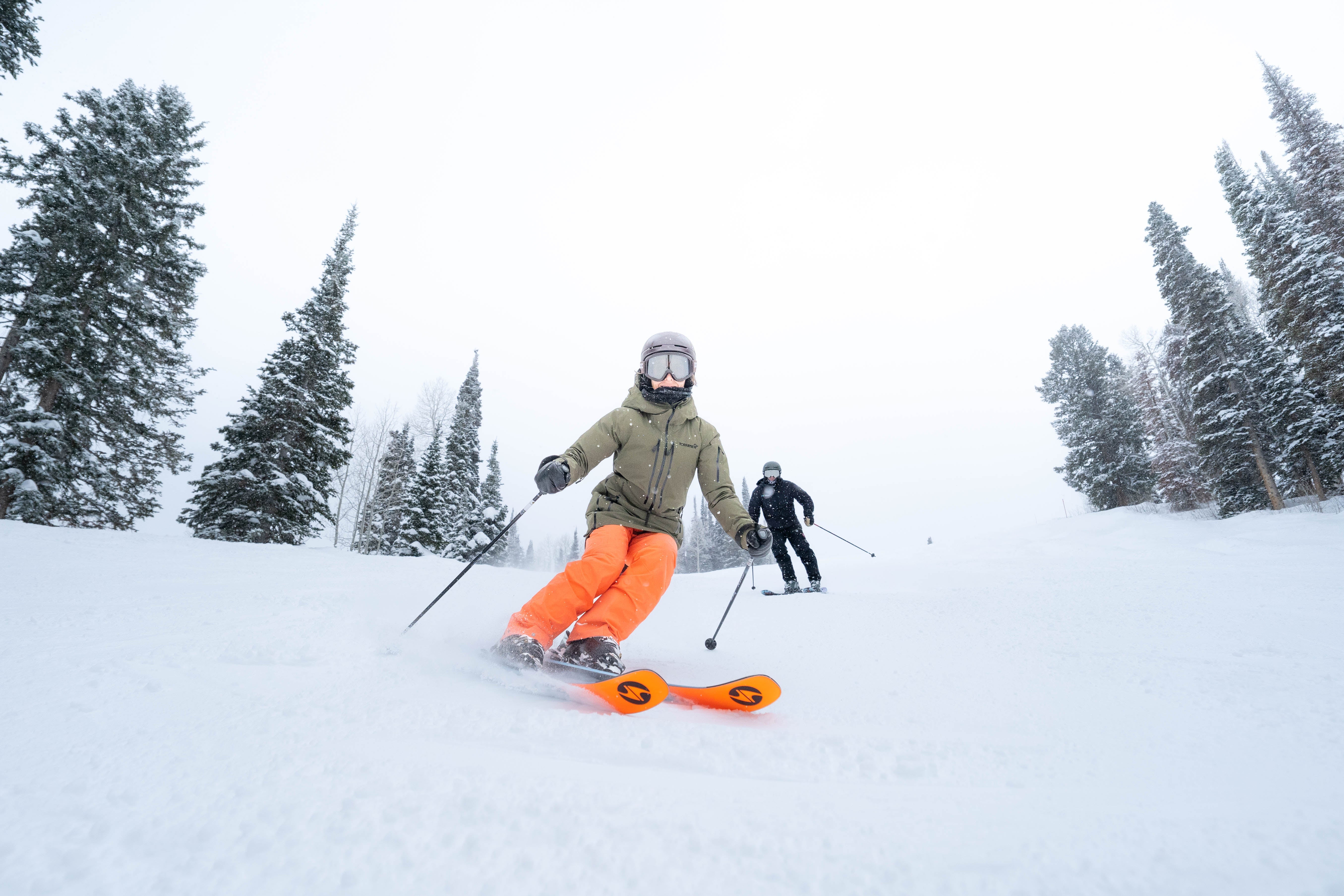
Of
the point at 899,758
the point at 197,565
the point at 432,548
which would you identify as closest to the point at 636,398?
the point at 899,758

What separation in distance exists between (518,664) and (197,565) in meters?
4.24

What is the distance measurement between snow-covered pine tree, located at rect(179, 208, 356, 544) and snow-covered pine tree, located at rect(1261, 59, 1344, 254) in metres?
28.7

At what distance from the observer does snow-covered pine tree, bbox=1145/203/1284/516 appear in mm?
16906

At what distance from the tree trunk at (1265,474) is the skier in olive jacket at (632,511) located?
854 inches

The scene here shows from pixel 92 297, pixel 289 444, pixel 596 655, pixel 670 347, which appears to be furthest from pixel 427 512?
pixel 596 655

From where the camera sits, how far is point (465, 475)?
2433cm

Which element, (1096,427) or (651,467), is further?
(1096,427)

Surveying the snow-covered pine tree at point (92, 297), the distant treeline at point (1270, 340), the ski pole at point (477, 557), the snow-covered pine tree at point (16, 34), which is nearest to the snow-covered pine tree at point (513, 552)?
the snow-covered pine tree at point (92, 297)

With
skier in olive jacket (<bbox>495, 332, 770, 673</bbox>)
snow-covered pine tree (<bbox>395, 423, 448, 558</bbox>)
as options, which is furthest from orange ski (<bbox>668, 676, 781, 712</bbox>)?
snow-covered pine tree (<bbox>395, 423, 448, 558</bbox>)

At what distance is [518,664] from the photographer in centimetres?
236

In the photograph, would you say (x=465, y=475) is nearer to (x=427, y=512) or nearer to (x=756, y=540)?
(x=427, y=512)

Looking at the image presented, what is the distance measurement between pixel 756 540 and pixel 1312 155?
24230 mm

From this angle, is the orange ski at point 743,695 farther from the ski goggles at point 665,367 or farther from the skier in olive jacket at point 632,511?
the ski goggles at point 665,367

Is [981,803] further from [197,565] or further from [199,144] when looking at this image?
[199,144]
